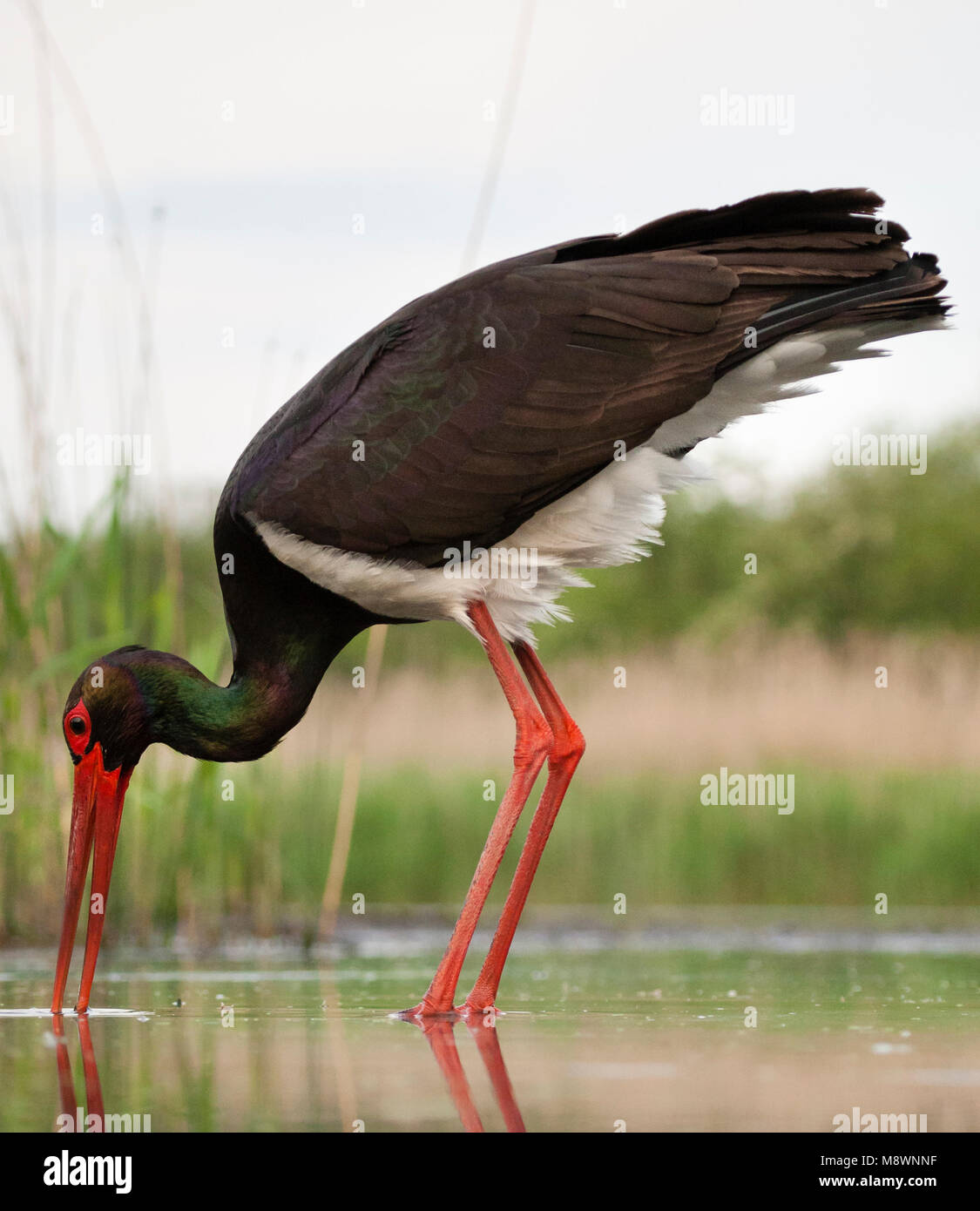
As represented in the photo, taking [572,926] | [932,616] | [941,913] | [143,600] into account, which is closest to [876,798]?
[941,913]

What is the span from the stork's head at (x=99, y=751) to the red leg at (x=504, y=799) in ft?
3.81

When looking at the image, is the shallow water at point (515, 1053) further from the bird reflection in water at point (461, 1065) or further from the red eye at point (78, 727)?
the red eye at point (78, 727)

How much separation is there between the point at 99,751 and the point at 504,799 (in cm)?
133

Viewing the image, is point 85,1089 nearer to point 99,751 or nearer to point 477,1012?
point 477,1012

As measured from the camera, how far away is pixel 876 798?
11891 millimetres

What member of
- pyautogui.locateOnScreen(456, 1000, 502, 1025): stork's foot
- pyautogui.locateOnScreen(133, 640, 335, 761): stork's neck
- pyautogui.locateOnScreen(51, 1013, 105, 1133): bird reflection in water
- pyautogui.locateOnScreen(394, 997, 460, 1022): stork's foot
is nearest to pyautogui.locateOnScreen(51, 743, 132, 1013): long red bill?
pyautogui.locateOnScreen(133, 640, 335, 761): stork's neck

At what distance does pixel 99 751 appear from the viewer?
5.76 m

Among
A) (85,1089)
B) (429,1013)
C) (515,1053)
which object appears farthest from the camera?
(429,1013)

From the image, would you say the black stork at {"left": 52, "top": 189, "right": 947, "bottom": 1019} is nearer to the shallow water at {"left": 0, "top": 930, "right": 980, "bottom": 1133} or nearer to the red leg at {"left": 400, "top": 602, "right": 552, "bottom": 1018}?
the red leg at {"left": 400, "top": 602, "right": 552, "bottom": 1018}

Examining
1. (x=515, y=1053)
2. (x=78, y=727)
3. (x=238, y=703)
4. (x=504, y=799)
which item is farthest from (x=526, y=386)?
(x=515, y=1053)

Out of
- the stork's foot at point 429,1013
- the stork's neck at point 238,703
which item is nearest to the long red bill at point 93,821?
the stork's neck at point 238,703

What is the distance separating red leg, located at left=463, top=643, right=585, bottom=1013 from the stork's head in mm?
1285

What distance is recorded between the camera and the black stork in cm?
545

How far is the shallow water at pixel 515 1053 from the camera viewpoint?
11.4ft
